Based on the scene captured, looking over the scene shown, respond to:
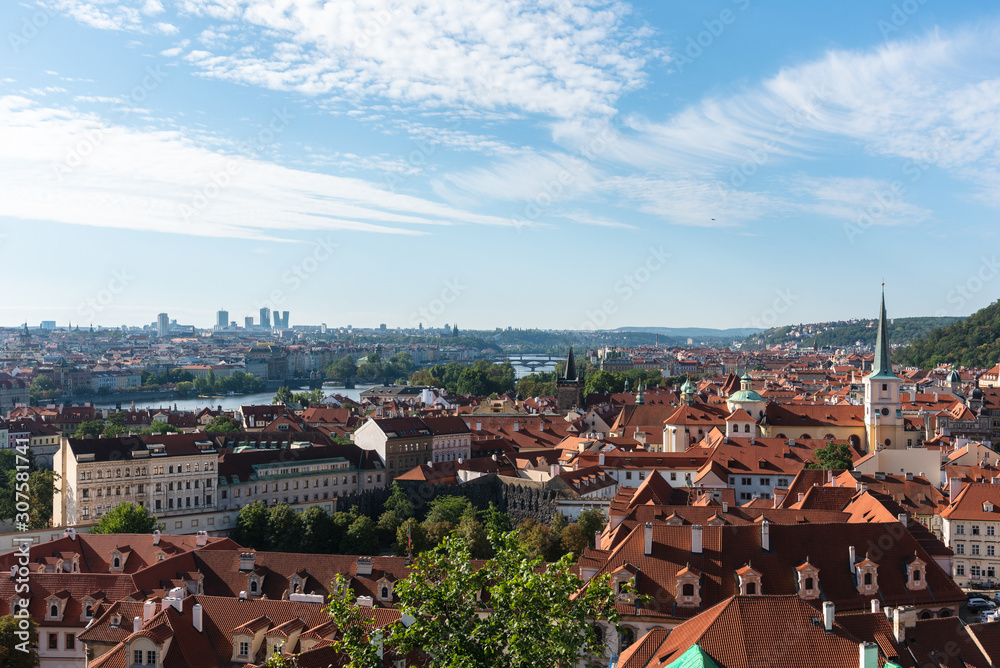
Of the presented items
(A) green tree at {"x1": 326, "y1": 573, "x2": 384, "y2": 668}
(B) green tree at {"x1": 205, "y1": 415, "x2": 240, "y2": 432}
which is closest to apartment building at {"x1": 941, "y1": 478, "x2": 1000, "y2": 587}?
(A) green tree at {"x1": 326, "y1": 573, "x2": 384, "y2": 668}

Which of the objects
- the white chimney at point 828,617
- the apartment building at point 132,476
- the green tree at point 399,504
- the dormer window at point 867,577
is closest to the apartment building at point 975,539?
the dormer window at point 867,577

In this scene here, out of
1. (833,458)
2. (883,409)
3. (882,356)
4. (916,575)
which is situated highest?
(882,356)

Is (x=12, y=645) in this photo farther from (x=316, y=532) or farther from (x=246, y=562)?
(x=316, y=532)

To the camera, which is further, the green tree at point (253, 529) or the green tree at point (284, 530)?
the green tree at point (253, 529)

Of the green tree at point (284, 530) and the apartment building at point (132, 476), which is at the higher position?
the apartment building at point (132, 476)

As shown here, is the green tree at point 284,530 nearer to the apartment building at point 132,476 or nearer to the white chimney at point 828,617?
the apartment building at point 132,476

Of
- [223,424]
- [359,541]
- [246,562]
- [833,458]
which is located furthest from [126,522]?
[223,424]
